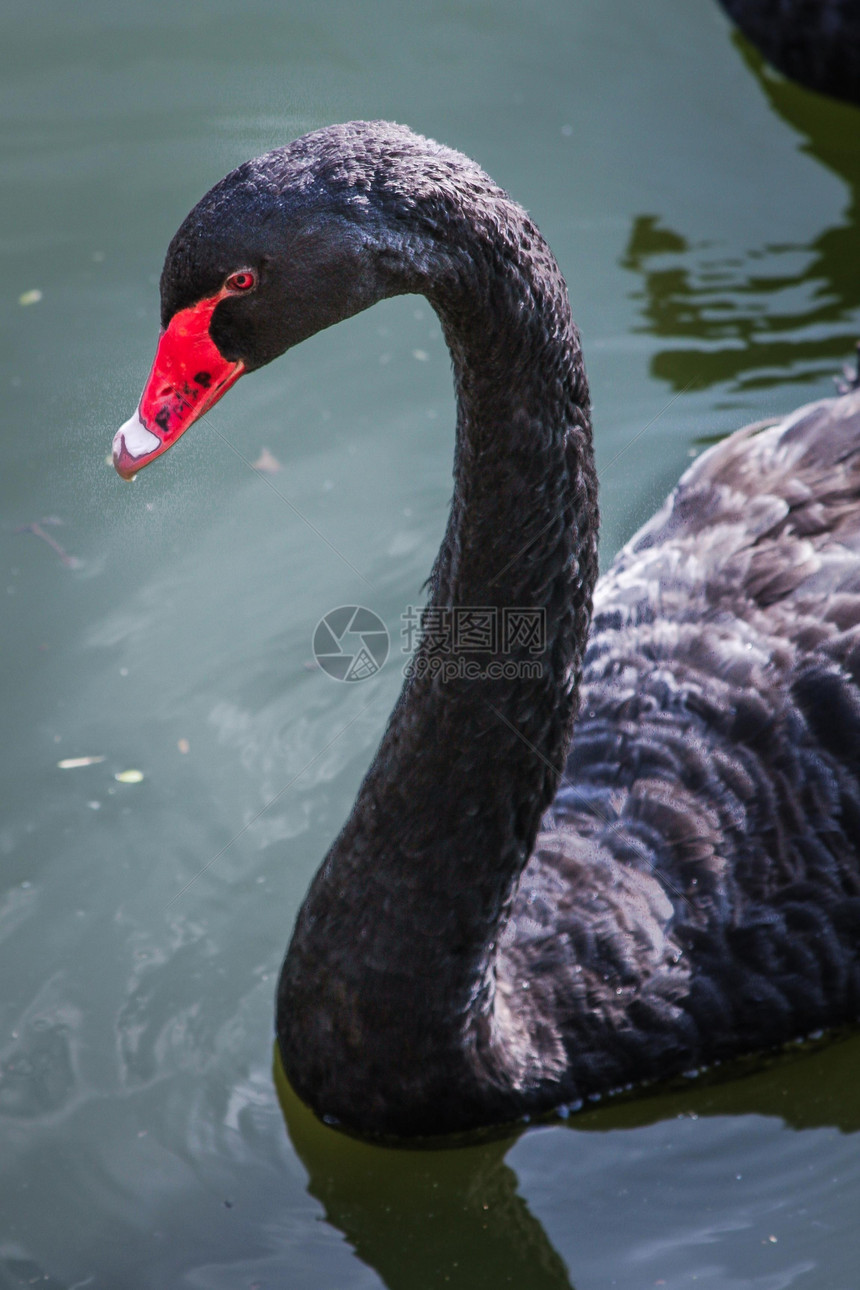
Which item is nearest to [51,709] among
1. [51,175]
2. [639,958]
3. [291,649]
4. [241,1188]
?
[291,649]

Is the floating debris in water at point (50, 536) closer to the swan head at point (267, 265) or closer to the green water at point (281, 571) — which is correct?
the green water at point (281, 571)

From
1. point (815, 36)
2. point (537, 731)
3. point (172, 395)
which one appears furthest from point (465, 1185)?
point (815, 36)

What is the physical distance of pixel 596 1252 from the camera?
2.87m

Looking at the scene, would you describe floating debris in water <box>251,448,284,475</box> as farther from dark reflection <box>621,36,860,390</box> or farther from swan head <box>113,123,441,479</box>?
swan head <box>113,123,441,479</box>

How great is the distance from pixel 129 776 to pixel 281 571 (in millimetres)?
805

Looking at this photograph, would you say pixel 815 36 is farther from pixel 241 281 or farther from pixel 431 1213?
pixel 431 1213

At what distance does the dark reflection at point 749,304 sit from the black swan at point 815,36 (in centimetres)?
52

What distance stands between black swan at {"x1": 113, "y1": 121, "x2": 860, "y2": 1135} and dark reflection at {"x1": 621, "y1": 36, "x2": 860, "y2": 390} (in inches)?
53.7

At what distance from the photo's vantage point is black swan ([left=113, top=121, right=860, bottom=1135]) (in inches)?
79.9

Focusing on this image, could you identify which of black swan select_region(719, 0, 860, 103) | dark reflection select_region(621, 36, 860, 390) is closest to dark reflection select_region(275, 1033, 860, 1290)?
dark reflection select_region(621, 36, 860, 390)

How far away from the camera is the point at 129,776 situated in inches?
146

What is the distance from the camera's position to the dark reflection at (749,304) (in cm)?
494

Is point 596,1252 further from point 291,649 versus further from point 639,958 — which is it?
point 291,649

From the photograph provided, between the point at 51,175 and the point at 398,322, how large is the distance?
153cm
